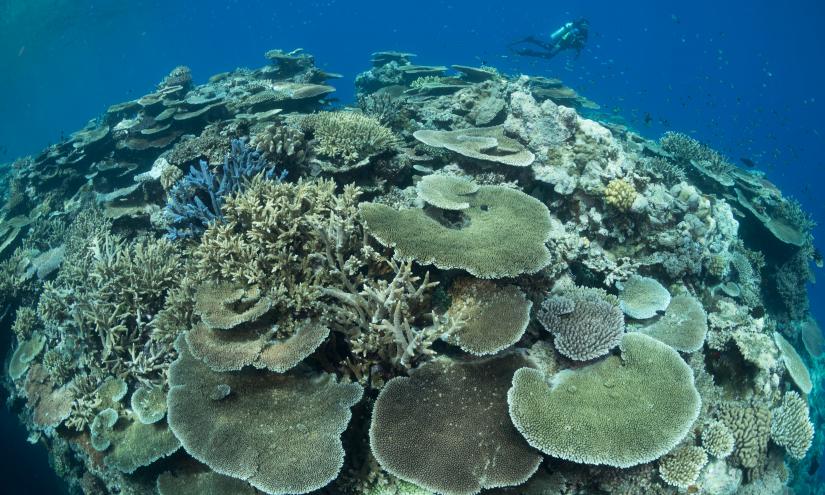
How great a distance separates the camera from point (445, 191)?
558 cm

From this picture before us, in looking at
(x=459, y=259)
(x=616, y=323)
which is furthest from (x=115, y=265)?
(x=616, y=323)

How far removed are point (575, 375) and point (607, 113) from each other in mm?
18468

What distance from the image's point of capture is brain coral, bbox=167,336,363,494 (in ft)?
11.7

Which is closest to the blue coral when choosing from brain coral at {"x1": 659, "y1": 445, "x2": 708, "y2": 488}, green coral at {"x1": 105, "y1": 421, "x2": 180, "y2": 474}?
green coral at {"x1": 105, "y1": 421, "x2": 180, "y2": 474}

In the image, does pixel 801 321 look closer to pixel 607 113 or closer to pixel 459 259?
pixel 607 113

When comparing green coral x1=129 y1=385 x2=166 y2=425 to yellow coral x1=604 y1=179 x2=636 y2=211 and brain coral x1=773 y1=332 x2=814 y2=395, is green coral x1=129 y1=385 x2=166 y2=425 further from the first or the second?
brain coral x1=773 y1=332 x2=814 y2=395

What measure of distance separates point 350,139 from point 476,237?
10.3ft

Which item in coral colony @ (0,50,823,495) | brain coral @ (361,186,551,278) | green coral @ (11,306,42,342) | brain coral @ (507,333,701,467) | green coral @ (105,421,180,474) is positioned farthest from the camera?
green coral @ (11,306,42,342)

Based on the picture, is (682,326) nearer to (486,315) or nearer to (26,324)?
(486,315)

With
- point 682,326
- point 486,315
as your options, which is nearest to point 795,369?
point 682,326

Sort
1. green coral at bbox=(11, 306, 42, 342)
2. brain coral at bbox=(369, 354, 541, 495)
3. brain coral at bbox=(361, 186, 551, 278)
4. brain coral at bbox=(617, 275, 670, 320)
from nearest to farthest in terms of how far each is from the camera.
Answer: brain coral at bbox=(369, 354, 541, 495)
brain coral at bbox=(361, 186, 551, 278)
brain coral at bbox=(617, 275, 670, 320)
green coral at bbox=(11, 306, 42, 342)

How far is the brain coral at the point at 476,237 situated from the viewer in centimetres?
442

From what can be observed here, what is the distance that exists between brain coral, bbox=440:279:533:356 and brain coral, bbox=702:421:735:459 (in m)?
2.63

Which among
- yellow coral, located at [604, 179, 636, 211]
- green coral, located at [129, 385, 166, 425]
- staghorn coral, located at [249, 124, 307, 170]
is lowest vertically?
green coral, located at [129, 385, 166, 425]
